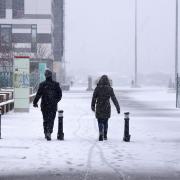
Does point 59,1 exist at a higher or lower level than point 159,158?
higher

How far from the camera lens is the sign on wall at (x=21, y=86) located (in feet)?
79.6

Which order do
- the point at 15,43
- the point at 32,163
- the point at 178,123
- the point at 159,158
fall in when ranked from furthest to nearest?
the point at 15,43 → the point at 178,123 → the point at 159,158 → the point at 32,163

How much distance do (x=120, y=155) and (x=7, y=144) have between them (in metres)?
3.02

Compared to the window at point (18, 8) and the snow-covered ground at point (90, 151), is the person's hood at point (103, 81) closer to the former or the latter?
the snow-covered ground at point (90, 151)

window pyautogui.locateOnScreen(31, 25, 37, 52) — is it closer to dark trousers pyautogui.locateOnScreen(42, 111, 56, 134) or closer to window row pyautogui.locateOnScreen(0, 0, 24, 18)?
window row pyautogui.locateOnScreen(0, 0, 24, 18)

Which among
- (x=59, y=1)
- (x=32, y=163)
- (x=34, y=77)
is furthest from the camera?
(x=59, y=1)

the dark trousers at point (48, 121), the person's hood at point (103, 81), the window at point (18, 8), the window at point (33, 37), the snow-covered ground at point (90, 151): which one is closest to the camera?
the snow-covered ground at point (90, 151)

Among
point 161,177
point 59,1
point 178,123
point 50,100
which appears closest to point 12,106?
point 178,123

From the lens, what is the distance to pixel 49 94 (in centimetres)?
1420

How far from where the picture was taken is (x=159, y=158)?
1126 centimetres

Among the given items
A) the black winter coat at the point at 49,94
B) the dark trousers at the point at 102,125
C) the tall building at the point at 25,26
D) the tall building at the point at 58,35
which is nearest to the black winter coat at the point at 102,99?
the dark trousers at the point at 102,125

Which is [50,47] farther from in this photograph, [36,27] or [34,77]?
[34,77]

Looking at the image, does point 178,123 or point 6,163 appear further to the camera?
point 178,123

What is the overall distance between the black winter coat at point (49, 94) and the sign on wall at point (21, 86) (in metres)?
10.0
